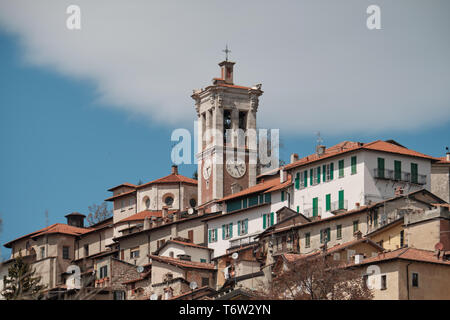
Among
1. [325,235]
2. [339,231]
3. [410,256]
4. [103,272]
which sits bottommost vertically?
[410,256]

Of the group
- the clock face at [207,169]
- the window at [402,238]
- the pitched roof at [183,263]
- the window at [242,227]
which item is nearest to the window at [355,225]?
the window at [402,238]

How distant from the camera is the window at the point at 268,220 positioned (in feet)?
284

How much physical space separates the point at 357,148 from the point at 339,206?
396 centimetres

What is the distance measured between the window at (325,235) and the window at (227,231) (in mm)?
13102

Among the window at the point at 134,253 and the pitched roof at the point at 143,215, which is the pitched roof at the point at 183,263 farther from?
the pitched roof at the point at 143,215

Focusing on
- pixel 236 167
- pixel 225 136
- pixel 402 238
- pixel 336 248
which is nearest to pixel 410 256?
pixel 336 248

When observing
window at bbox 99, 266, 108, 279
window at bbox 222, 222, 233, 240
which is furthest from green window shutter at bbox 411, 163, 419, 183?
window at bbox 99, 266, 108, 279

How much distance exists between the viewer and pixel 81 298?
28.7 meters

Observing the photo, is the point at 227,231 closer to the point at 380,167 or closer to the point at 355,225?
the point at 380,167

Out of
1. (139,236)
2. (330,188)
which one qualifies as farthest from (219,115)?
(330,188)

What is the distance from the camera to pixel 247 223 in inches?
3497

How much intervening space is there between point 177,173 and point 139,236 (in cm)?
1629

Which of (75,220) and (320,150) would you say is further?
(75,220)
